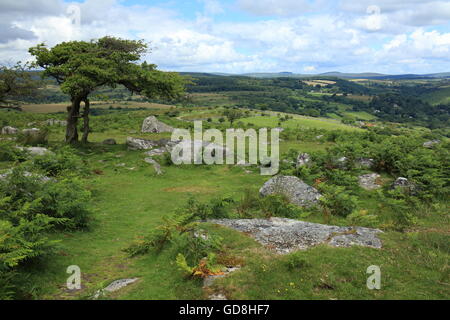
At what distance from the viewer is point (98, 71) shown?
22375mm

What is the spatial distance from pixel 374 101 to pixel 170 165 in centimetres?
17705

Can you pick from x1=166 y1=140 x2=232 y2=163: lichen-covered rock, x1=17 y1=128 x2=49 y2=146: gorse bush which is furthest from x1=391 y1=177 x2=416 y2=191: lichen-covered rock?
x1=17 y1=128 x2=49 y2=146: gorse bush

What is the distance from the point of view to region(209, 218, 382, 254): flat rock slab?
9.38m

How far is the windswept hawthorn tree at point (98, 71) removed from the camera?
22672 mm

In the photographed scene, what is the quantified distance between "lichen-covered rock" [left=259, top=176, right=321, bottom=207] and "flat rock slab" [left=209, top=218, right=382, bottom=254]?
3.59 metres

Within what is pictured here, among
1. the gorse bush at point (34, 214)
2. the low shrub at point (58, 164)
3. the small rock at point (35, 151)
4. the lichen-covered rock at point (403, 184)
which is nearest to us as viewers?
the gorse bush at point (34, 214)

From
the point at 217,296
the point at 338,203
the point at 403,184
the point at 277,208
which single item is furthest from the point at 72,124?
the point at 403,184

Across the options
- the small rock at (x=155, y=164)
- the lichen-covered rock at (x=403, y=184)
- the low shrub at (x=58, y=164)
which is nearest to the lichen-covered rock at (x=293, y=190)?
the lichen-covered rock at (x=403, y=184)

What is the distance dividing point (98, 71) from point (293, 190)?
16630 millimetres

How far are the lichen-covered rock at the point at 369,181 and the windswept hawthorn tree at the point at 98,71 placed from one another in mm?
16879

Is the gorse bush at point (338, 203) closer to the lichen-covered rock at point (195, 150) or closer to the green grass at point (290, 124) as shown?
the lichen-covered rock at point (195, 150)

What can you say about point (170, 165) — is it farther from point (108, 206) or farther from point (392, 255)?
point (392, 255)

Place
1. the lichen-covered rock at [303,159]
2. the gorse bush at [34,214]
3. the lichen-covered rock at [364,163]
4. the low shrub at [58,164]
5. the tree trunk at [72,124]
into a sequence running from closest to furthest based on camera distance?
the gorse bush at [34,214] → the low shrub at [58,164] → the lichen-covered rock at [364,163] → the lichen-covered rock at [303,159] → the tree trunk at [72,124]
